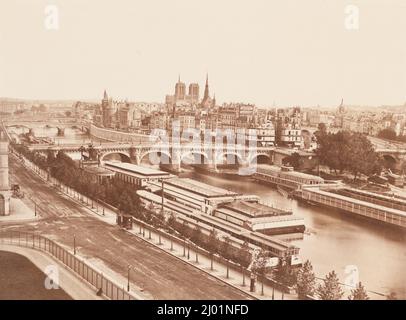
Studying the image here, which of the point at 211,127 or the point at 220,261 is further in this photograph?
the point at 211,127

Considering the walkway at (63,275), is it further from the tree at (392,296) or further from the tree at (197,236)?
the tree at (392,296)

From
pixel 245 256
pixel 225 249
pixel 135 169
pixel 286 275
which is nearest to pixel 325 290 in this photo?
pixel 286 275

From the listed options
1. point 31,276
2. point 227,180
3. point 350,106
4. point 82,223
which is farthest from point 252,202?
point 31,276

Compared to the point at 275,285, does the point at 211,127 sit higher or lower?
higher

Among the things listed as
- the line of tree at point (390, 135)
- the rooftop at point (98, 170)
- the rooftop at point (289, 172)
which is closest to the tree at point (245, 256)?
the rooftop at point (289, 172)

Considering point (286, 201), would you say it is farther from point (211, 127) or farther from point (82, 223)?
point (82, 223)
